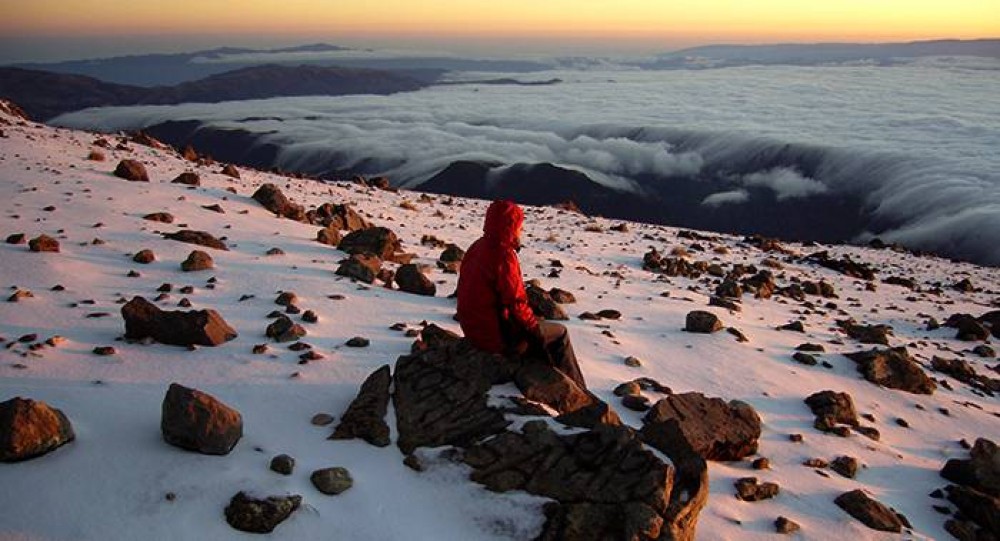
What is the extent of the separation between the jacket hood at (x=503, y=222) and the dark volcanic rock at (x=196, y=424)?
264 centimetres

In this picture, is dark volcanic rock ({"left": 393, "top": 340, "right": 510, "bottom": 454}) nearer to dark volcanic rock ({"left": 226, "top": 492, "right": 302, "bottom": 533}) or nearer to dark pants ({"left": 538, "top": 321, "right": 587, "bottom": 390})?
dark pants ({"left": 538, "top": 321, "right": 587, "bottom": 390})

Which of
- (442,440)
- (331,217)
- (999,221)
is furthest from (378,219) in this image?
(999,221)

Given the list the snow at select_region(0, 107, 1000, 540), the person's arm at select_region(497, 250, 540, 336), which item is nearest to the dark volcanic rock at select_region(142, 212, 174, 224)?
the snow at select_region(0, 107, 1000, 540)

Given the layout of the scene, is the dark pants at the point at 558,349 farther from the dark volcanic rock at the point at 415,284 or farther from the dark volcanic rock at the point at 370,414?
the dark volcanic rock at the point at 415,284

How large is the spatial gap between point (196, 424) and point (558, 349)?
317cm

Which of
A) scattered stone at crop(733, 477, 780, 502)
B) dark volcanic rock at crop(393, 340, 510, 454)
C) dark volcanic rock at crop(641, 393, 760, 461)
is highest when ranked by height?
dark volcanic rock at crop(393, 340, 510, 454)

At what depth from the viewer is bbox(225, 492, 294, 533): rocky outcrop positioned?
171 inches

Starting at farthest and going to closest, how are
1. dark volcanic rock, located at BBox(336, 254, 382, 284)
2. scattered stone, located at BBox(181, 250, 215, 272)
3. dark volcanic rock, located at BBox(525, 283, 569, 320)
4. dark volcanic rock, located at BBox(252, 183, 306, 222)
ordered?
dark volcanic rock, located at BBox(252, 183, 306, 222)
dark volcanic rock, located at BBox(336, 254, 382, 284)
dark volcanic rock, located at BBox(525, 283, 569, 320)
scattered stone, located at BBox(181, 250, 215, 272)

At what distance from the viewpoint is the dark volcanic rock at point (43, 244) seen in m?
9.40

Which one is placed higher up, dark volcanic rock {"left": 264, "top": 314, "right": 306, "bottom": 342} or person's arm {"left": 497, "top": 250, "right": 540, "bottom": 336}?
person's arm {"left": 497, "top": 250, "right": 540, "bottom": 336}

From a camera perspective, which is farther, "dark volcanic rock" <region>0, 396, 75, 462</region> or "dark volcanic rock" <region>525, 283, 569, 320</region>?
"dark volcanic rock" <region>525, 283, 569, 320</region>

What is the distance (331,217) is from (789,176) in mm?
143941

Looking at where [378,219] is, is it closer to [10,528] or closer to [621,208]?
[10,528]

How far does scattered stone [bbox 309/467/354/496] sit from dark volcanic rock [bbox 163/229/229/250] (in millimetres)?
7484
